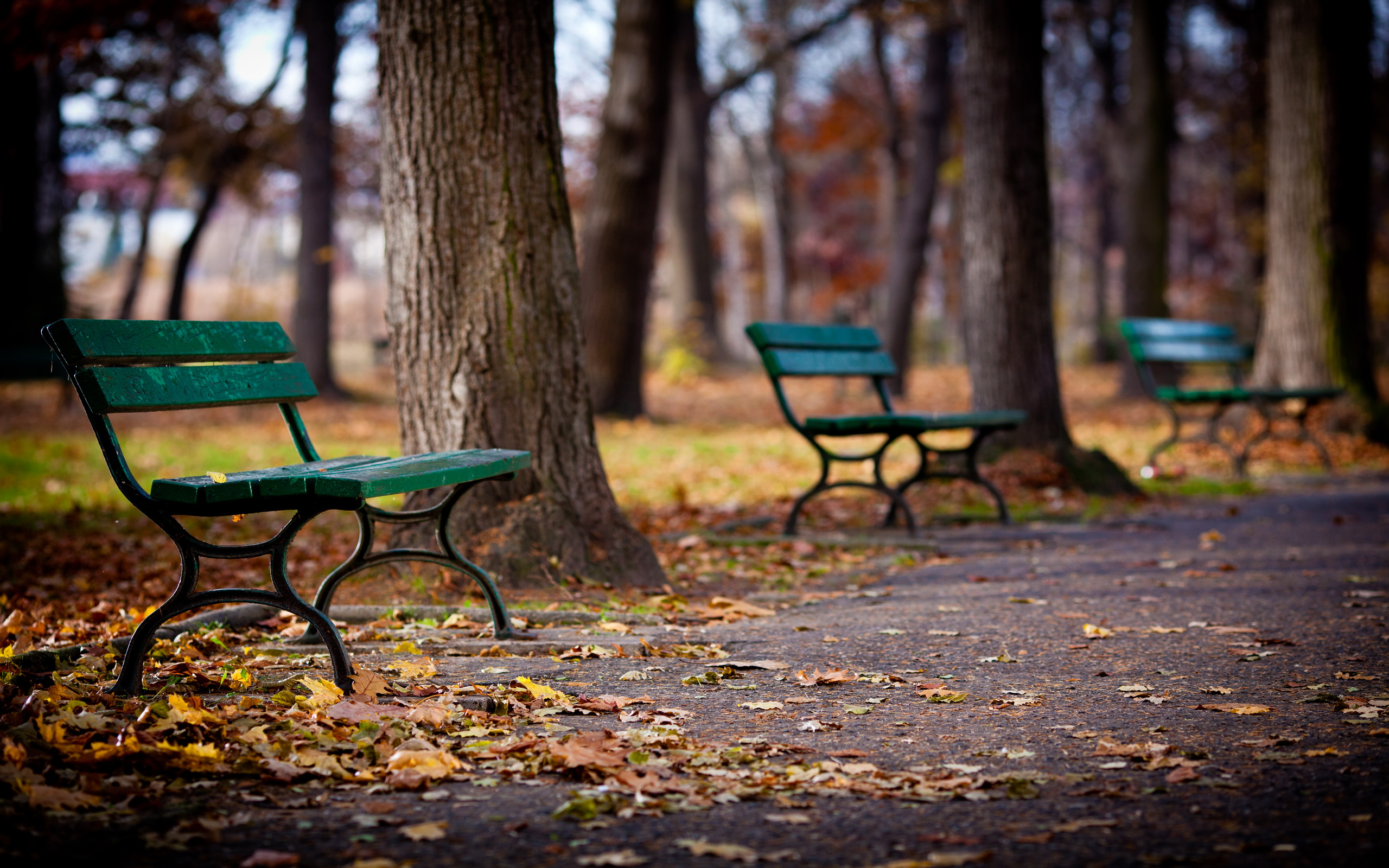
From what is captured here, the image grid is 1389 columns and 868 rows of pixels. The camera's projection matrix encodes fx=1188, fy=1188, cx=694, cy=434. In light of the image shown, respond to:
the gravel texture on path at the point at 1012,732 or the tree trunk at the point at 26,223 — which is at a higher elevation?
the tree trunk at the point at 26,223

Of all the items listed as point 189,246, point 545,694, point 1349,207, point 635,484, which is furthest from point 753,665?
point 189,246

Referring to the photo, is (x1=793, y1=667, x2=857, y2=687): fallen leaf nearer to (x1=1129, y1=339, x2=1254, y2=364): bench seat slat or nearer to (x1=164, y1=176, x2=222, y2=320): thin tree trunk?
(x1=1129, y1=339, x2=1254, y2=364): bench seat slat

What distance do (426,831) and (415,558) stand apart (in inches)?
64.8

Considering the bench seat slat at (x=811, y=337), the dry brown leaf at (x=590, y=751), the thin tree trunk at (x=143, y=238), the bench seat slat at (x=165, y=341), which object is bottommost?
the dry brown leaf at (x=590, y=751)

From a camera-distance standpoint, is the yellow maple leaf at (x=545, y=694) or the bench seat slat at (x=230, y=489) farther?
the yellow maple leaf at (x=545, y=694)

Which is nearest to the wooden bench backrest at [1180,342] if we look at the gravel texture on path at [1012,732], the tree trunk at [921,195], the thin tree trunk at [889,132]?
the gravel texture on path at [1012,732]

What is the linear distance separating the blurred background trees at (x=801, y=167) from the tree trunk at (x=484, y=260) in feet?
10.2

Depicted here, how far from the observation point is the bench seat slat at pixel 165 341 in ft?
10.1

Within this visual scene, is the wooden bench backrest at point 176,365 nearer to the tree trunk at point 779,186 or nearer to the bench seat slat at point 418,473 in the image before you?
the bench seat slat at point 418,473

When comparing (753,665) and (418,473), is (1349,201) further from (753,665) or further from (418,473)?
(418,473)

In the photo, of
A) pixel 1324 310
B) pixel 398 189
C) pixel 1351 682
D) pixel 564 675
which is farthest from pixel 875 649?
pixel 1324 310

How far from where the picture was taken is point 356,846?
86.0 inches

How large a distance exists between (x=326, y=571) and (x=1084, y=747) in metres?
3.50

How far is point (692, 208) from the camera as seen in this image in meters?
19.1
